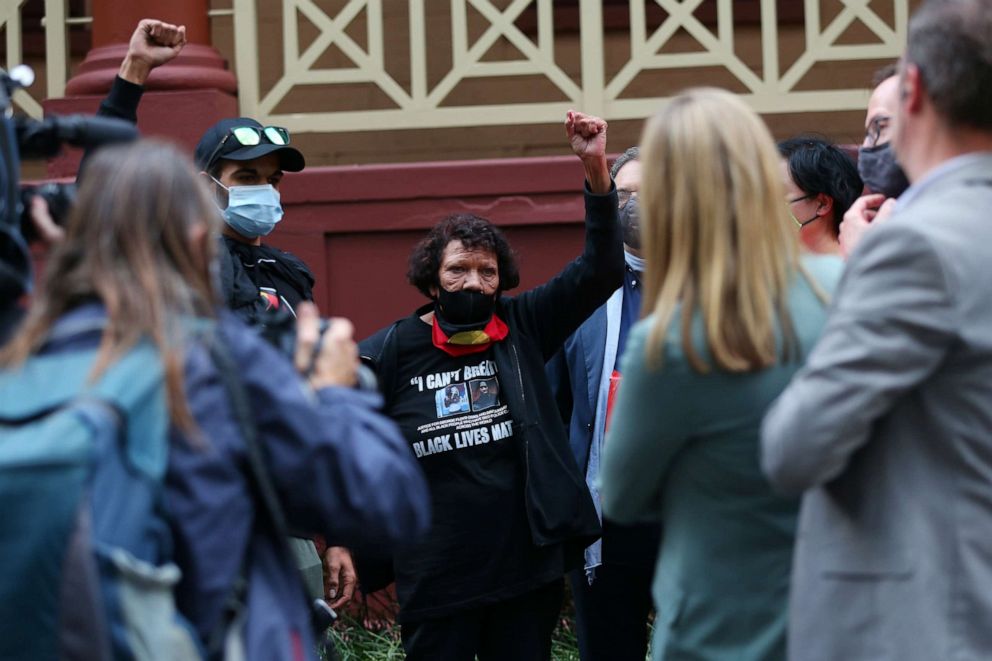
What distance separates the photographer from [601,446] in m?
4.64

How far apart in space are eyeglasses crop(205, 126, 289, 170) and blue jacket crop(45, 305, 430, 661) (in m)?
2.36

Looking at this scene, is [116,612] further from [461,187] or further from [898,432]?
[461,187]

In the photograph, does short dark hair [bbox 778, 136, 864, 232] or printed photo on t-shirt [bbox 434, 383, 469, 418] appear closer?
short dark hair [bbox 778, 136, 864, 232]

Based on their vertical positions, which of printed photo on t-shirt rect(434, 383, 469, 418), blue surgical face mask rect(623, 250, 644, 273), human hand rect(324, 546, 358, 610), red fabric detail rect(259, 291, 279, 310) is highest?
blue surgical face mask rect(623, 250, 644, 273)

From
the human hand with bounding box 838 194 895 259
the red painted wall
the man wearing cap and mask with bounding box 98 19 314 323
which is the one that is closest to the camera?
the human hand with bounding box 838 194 895 259

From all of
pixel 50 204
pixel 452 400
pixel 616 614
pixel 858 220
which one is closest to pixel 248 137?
pixel 452 400

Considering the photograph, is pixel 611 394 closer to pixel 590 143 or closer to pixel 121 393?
pixel 590 143

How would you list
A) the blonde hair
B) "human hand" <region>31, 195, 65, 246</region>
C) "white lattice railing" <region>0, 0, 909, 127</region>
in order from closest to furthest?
the blonde hair → "human hand" <region>31, 195, 65, 246</region> → "white lattice railing" <region>0, 0, 909, 127</region>

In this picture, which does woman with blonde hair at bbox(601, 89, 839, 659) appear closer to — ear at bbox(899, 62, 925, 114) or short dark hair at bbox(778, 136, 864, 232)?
ear at bbox(899, 62, 925, 114)

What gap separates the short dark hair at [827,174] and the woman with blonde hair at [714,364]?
68.7 inches

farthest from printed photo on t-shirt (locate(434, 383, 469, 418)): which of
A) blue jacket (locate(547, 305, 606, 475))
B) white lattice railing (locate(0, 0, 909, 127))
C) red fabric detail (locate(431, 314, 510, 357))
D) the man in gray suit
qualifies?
white lattice railing (locate(0, 0, 909, 127))

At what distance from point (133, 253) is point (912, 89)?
134cm

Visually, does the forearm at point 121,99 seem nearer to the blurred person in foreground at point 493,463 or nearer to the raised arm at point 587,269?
the blurred person in foreground at point 493,463

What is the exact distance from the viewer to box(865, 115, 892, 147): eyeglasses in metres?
3.60
